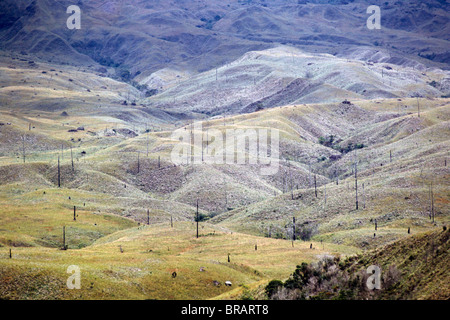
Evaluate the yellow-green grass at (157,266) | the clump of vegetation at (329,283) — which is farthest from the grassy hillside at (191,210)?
the clump of vegetation at (329,283)

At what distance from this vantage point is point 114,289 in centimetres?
4719

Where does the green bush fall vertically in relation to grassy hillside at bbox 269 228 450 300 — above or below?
below

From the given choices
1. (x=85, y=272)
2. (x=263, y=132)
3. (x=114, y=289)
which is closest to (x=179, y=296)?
(x=114, y=289)

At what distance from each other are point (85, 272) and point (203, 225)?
49.9 metres

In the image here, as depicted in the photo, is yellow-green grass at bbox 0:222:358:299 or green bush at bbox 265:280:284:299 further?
yellow-green grass at bbox 0:222:358:299

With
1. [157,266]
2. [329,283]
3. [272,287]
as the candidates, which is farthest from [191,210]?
[329,283]

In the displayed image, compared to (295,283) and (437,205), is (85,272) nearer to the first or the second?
(295,283)

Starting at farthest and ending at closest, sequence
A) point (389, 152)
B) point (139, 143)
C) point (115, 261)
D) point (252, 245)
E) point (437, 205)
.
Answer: point (139, 143), point (389, 152), point (437, 205), point (252, 245), point (115, 261)

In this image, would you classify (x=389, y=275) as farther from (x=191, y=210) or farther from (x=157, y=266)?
(x=191, y=210)

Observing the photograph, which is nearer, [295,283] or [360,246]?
[295,283]

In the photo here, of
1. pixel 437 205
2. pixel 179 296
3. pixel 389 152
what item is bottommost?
pixel 179 296

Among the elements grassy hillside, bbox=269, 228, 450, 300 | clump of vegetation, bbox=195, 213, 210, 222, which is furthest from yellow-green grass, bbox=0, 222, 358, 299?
clump of vegetation, bbox=195, 213, 210, 222

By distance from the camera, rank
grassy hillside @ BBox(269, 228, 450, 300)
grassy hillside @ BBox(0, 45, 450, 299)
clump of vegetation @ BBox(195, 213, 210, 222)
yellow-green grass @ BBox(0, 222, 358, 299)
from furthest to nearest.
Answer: clump of vegetation @ BBox(195, 213, 210, 222) < grassy hillside @ BBox(0, 45, 450, 299) < yellow-green grass @ BBox(0, 222, 358, 299) < grassy hillside @ BBox(269, 228, 450, 300)

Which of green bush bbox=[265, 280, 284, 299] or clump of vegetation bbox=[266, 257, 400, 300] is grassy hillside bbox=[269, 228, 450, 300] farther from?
green bush bbox=[265, 280, 284, 299]
